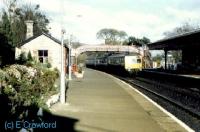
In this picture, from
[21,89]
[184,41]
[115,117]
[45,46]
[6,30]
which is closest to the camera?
[115,117]

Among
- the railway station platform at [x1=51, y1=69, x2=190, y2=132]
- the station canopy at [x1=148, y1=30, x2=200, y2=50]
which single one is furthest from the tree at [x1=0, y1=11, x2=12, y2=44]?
the railway station platform at [x1=51, y1=69, x2=190, y2=132]

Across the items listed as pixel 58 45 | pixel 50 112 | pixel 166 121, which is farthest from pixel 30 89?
pixel 58 45

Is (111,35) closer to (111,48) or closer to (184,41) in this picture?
(111,48)

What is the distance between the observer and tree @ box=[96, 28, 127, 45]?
5935 inches

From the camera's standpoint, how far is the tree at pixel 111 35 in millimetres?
150750

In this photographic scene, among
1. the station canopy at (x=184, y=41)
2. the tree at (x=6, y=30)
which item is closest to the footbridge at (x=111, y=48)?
the station canopy at (x=184, y=41)

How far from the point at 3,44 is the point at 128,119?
13833mm

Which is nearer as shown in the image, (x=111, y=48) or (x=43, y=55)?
(x=43, y=55)

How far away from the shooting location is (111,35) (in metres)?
152

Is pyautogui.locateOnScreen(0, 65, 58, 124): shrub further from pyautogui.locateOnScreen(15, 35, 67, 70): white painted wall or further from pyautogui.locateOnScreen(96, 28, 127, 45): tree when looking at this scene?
pyautogui.locateOnScreen(96, 28, 127, 45): tree

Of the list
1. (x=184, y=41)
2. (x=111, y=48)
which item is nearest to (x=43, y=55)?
(x=184, y=41)

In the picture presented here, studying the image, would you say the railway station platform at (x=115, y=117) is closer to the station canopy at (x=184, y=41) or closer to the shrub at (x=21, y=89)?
the shrub at (x=21, y=89)

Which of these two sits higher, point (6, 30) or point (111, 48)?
point (111, 48)

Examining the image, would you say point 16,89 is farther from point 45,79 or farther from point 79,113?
point 45,79
